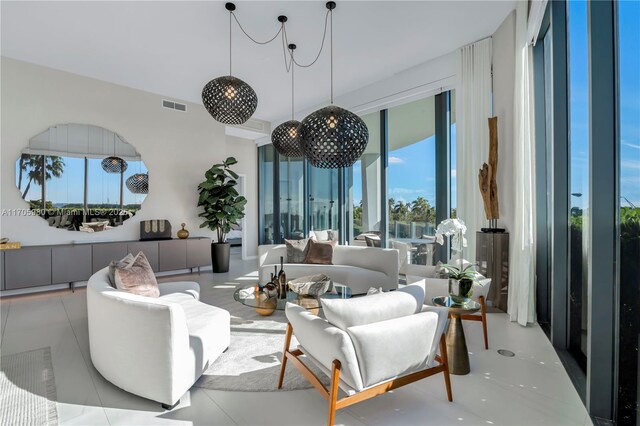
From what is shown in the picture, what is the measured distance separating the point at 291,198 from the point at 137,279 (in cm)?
541

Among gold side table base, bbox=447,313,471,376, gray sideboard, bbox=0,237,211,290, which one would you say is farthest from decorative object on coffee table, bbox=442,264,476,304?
gray sideboard, bbox=0,237,211,290

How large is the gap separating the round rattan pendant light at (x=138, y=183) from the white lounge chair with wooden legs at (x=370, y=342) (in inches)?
207

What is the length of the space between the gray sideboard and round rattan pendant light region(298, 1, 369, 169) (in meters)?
4.28

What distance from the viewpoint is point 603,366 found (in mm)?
1886

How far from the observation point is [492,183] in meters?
3.97

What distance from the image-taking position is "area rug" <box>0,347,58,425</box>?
1973mm

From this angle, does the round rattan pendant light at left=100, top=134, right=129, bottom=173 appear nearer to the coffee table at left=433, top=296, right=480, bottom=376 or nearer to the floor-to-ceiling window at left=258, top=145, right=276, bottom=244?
the floor-to-ceiling window at left=258, top=145, right=276, bottom=244

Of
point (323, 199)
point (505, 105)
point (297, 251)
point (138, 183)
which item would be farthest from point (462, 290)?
point (138, 183)

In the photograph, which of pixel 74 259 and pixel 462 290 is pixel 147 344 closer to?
pixel 462 290

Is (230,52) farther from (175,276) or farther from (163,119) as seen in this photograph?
(175,276)

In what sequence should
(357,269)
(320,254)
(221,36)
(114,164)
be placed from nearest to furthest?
(221,36) → (357,269) → (320,254) → (114,164)

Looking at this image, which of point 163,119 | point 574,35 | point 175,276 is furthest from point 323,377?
point 163,119

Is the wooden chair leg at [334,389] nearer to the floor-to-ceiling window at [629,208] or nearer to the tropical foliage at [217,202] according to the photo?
the floor-to-ceiling window at [629,208]

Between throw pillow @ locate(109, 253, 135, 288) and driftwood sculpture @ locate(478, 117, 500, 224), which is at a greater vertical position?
driftwood sculpture @ locate(478, 117, 500, 224)
